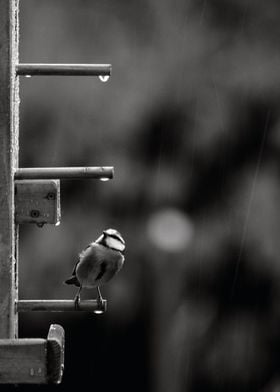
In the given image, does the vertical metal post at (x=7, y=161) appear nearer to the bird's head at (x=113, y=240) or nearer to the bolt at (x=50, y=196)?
the bolt at (x=50, y=196)

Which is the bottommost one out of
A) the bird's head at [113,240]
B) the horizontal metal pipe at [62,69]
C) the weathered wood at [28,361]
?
the weathered wood at [28,361]

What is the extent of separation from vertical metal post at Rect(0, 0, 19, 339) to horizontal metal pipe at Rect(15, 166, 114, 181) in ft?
0.12

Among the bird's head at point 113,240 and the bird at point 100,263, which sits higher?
the bird's head at point 113,240

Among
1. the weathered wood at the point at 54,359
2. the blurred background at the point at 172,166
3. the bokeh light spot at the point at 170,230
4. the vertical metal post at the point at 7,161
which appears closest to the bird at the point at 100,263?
the vertical metal post at the point at 7,161

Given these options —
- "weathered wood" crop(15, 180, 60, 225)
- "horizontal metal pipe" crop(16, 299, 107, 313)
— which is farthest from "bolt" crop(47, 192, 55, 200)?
"horizontal metal pipe" crop(16, 299, 107, 313)

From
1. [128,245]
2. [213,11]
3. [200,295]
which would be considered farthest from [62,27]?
[200,295]

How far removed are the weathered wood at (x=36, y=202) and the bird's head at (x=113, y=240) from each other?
105cm

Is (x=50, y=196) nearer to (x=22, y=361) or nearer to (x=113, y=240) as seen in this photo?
(x=22, y=361)

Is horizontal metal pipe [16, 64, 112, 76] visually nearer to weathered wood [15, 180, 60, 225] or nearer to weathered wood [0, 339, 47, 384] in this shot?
weathered wood [15, 180, 60, 225]

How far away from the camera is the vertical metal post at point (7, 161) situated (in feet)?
7.79

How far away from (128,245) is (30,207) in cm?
435

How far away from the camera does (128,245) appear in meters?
6.79

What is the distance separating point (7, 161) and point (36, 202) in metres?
0.15

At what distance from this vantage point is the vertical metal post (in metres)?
2.38
